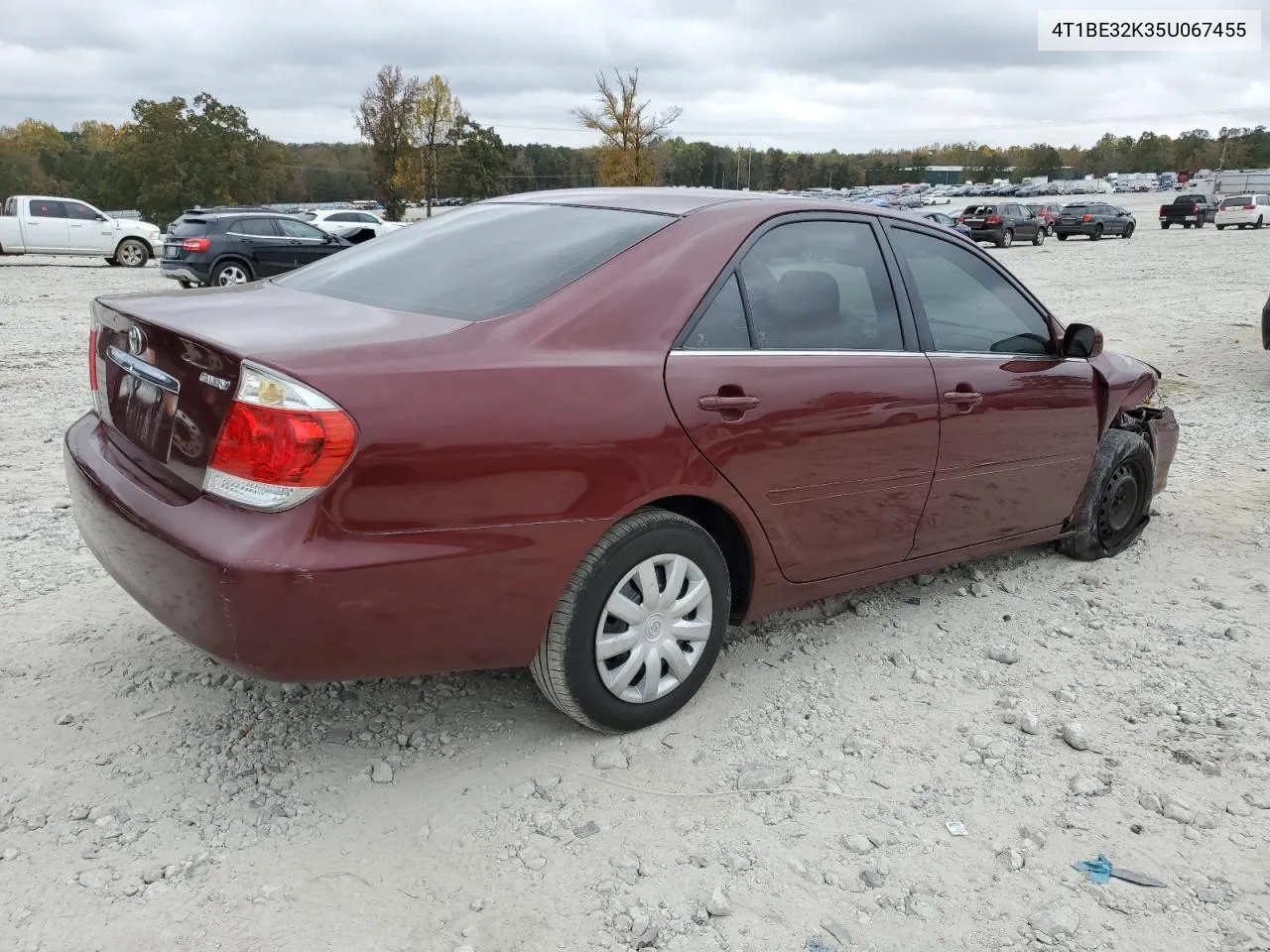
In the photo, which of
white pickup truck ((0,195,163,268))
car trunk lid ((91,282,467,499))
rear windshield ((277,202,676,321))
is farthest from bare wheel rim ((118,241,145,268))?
car trunk lid ((91,282,467,499))

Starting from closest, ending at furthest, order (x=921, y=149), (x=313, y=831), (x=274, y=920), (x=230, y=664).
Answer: (x=274, y=920) → (x=230, y=664) → (x=313, y=831) → (x=921, y=149)

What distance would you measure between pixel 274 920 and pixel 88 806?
751 mm

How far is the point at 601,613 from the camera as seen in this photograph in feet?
9.49

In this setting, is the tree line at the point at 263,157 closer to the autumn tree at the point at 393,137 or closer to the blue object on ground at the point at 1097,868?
the autumn tree at the point at 393,137

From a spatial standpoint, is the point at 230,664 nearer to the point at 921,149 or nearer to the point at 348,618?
the point at 348,618

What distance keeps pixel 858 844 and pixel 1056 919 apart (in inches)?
19.5

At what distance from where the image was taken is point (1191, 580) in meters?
4.59

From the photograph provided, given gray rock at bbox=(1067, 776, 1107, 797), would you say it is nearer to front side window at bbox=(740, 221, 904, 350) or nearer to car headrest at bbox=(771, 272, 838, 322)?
front side window at bbox=(740, 221, 904, 350)

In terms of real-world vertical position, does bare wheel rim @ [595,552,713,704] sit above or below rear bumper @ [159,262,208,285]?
below

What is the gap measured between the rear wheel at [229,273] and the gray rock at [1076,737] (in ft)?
52.6

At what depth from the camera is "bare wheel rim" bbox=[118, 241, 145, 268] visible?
23531mm

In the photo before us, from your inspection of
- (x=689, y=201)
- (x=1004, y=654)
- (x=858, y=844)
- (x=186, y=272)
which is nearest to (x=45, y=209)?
(x=186, y=272)

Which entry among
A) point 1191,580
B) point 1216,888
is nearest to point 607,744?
point 1216,888

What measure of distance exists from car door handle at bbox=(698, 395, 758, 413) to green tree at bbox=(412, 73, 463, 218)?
6418 cm
